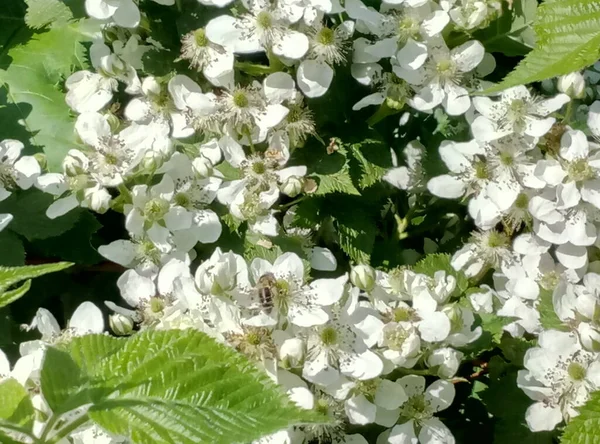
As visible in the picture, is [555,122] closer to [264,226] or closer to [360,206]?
[360,206]

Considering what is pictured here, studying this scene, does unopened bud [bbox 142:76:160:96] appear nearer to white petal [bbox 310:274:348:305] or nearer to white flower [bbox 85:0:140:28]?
white flower [bbox 85:0:140:28]

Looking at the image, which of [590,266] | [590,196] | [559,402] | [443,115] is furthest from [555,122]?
[559,402]

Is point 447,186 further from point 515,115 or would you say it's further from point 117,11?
point 117,11

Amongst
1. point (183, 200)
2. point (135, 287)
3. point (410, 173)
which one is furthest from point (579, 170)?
point (135, 287)

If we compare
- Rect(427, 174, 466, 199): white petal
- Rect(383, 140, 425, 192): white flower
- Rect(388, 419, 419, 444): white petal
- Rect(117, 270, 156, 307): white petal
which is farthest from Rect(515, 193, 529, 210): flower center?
Rect(117, 270, 156, 307): white petal

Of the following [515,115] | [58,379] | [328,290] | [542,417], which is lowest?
[542,417]

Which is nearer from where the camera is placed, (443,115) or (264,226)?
(264,226)
